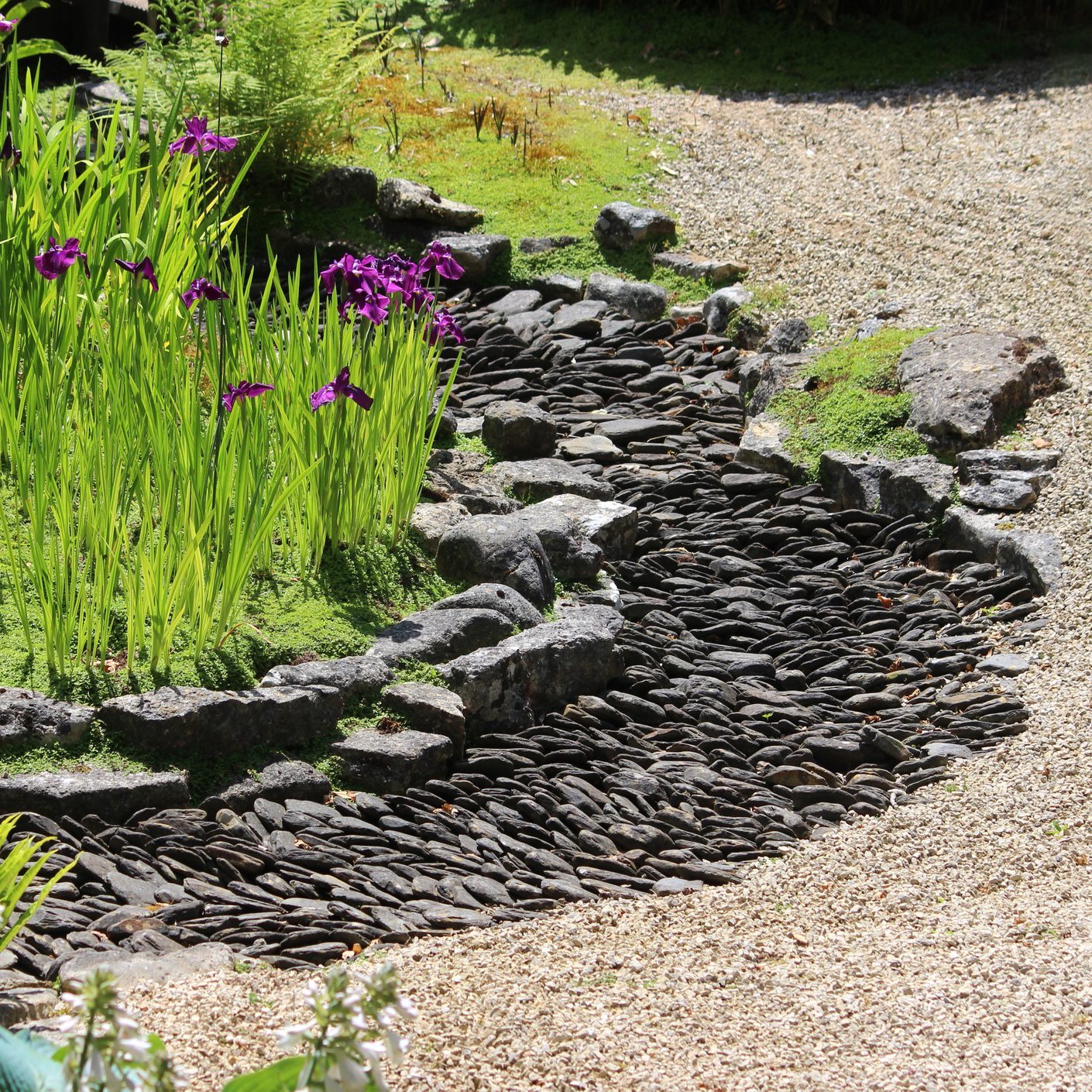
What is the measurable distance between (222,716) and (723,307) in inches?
182

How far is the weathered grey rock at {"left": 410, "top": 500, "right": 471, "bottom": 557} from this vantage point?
4.85 m

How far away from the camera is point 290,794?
11.8 feet

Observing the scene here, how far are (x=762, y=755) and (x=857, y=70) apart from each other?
30.5 ft

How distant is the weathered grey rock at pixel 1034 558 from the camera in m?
5.05

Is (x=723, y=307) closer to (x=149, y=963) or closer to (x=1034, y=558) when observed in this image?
(x=1034, y=558)

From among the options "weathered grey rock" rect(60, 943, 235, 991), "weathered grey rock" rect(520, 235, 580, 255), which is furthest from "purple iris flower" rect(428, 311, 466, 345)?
"weathered grey rock" rect(520, 235, 580, 255)

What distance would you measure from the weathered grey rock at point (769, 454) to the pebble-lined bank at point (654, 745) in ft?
0.22

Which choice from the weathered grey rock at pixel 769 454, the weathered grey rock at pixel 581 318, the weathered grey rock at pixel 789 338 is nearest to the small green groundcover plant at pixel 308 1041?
the weathered grey rock at pixel 769 454

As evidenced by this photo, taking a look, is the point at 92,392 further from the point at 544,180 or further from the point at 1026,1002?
the point at 544,180

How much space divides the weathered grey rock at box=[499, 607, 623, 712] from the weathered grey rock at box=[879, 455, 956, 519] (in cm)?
191

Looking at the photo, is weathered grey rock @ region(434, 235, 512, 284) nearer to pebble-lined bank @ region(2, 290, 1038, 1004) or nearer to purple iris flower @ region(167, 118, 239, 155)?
pebble-lined bank @ region(2, 290, 1038, 1004)

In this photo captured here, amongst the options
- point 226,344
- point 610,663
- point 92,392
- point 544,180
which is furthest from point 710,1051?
point 544,180

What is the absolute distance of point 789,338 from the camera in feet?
23.0

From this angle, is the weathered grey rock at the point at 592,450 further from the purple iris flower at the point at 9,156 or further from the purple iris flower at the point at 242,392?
the purple iris flower at the point at 9,156
